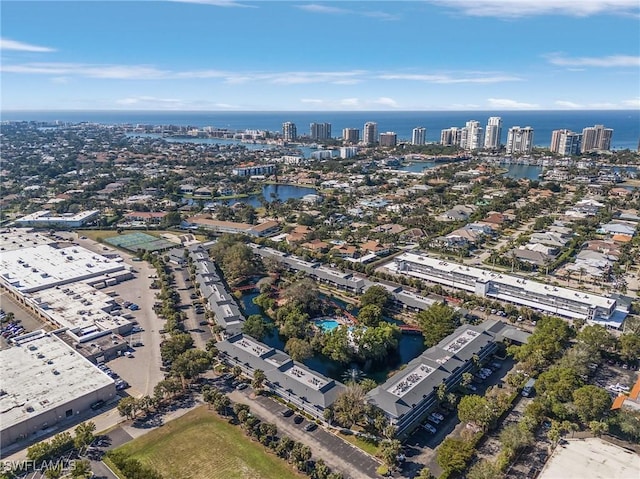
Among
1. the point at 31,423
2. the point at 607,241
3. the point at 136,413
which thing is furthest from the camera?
the point at 607,241

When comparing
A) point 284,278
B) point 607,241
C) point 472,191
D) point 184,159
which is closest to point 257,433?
point 284,278

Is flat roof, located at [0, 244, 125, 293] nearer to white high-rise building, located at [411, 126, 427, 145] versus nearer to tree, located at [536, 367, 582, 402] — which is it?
tree, located at [536, 367, 582, 402]

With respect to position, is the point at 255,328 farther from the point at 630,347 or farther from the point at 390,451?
the point at 630,347

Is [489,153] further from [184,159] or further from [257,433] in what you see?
[257,433]

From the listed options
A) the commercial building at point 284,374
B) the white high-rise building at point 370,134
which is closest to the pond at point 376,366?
the commercial building at point 284,374

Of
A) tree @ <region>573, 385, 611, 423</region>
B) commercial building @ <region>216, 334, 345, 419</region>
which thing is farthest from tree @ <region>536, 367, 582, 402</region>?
commercial building @ <region>216, 334, 345, 419</region>

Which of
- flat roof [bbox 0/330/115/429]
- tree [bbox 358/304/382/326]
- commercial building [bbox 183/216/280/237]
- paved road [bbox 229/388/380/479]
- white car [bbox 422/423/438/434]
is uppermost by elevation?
commercial building [bbox 183/216/280/237]
